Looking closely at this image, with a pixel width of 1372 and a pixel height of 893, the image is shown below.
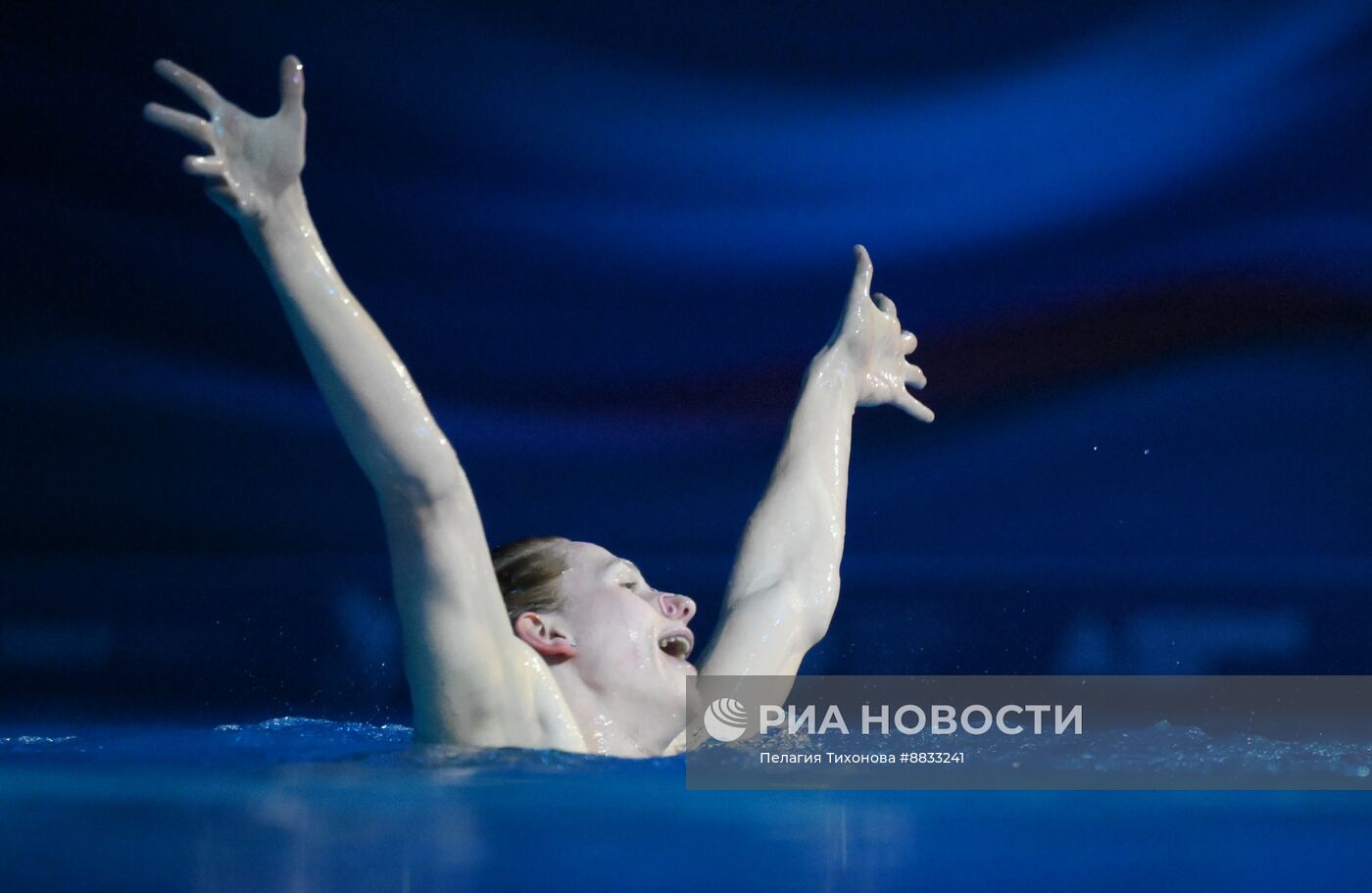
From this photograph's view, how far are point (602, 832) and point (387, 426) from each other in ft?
1.73

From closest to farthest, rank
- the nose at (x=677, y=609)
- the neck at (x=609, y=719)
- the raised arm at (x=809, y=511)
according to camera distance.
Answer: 1. the neck at (x=609, y=719)
2. the nose at (x=677, y=609)
3. the raised arm at (x=809, y=511)

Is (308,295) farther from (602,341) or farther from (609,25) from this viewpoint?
(609,25)

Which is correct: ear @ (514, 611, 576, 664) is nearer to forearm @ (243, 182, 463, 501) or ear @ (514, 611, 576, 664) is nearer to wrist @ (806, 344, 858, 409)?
forearm @ (243, 182, 463, 501)

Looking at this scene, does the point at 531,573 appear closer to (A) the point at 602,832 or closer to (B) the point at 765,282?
(A) the point at 602,832

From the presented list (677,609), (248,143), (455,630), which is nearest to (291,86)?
(248,143)

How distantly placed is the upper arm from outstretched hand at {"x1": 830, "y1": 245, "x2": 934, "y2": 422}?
1.19m

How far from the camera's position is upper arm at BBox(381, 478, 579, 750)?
5.93 ft

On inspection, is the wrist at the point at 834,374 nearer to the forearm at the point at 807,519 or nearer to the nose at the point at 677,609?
the forearm at the point at 807,519

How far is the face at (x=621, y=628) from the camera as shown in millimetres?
2203

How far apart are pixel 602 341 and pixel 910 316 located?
107 centimetres

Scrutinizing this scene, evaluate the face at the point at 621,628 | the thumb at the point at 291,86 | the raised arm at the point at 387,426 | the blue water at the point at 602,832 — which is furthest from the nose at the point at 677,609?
the thumb at the point at 291,86

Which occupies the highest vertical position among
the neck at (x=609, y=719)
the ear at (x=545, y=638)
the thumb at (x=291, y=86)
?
the thumb at (x=291, y=86)

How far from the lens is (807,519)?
9.04 feet

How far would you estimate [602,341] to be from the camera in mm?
5008
